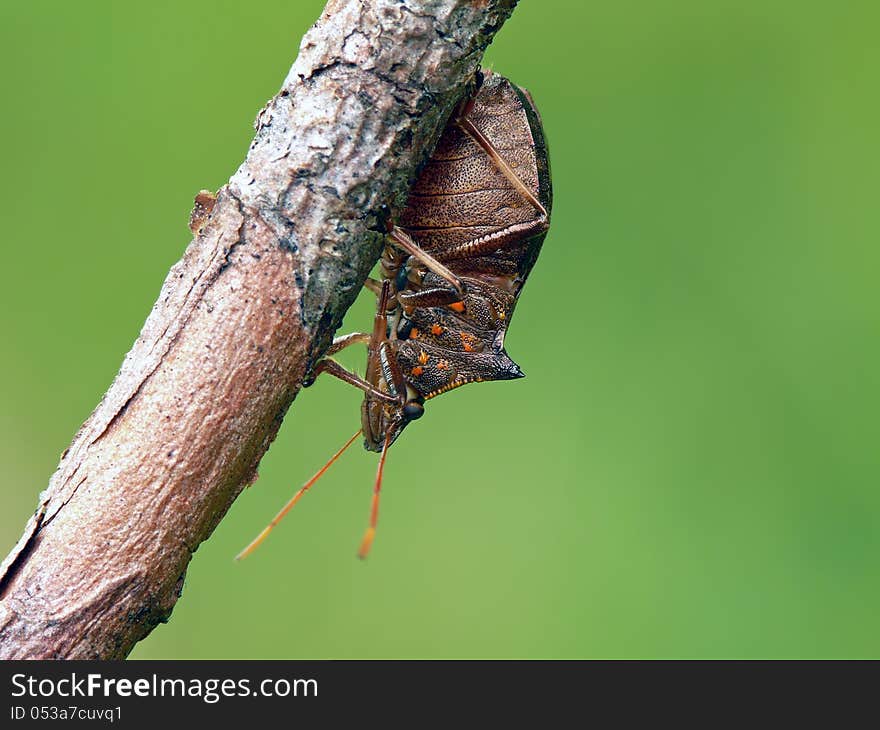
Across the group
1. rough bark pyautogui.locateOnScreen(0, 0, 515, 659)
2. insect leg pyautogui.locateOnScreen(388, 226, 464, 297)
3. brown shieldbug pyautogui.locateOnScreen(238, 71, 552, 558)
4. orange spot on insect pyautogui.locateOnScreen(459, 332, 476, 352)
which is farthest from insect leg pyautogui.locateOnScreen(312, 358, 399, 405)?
rough bark pyautogui.locateOnScreen(0, 0, 515, 659)

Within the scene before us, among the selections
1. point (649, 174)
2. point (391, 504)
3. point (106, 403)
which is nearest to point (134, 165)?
point (391, 504)

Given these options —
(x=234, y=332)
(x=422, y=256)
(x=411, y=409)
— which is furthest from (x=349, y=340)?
(x=234, y=332)

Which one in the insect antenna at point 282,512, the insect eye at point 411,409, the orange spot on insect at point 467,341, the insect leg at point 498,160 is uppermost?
the insect leg at point 498,160

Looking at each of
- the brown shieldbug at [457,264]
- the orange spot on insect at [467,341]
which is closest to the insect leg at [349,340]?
the brown shieldbug at [457,264]

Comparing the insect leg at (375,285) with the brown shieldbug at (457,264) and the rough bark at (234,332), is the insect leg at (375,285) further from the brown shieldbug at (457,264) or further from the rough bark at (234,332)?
the rough bark at (234,332)

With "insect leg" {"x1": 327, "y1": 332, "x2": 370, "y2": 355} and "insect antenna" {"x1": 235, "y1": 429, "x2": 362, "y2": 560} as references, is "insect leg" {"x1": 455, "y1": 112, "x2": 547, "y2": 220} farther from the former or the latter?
"insect antenna" {"x1": 235, "y1": 429, "x2": 362, "y2": 560}

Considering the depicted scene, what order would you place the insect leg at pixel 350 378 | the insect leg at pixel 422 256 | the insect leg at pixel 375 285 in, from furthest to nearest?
the insect leg at pixel 375 285 → the insect leg at pixel 350 378 → the insect leg at pixel 422 256

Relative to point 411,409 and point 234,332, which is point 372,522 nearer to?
point 411,409
